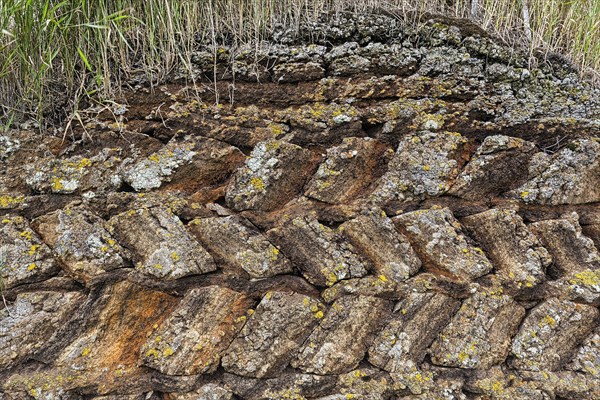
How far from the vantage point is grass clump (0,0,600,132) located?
8.07 ft

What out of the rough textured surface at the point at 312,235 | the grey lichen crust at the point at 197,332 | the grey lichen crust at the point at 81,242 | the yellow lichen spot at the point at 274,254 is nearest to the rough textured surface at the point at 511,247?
the rough textured surface at the point at 312,235

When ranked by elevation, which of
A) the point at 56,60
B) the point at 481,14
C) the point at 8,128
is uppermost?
the point at 481,14

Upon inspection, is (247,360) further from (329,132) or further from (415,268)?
(329,132)

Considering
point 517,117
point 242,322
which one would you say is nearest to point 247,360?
point 242,322

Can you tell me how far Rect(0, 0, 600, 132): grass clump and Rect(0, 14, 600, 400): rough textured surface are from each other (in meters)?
0.14

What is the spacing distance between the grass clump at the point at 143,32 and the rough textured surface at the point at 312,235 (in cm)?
14

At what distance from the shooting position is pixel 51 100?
256 centimetres

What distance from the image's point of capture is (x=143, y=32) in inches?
104

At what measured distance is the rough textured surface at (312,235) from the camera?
2.14m

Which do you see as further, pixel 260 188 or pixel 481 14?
pixel 481 14

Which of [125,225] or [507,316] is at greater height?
[125,225]

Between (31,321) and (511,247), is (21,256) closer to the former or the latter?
(31,321)

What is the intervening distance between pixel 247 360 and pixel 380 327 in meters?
0.68

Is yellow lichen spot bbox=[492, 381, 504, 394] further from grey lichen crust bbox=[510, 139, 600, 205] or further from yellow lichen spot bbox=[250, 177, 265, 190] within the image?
yellow lichen spot bbox=[250, 177, 265, 190]
